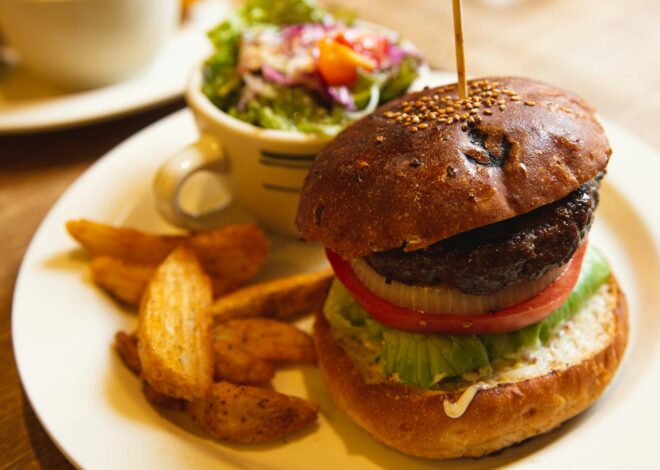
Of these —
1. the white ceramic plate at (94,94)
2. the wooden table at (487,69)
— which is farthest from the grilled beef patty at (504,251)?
the white ceramic plate at (94,94)

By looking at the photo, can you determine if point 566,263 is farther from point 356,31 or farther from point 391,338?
point 356,31

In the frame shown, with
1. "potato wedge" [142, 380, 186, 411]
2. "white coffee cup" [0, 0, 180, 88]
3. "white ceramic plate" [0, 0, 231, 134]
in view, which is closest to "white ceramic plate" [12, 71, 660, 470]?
"potato wedge" [142, 380, 186, 411]

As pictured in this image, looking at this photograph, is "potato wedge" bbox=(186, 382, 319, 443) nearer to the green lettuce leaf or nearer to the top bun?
the green lettuce leaf

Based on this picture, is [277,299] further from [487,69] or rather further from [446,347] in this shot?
[487,69]

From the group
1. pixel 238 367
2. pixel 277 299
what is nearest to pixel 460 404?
pixel 238 367

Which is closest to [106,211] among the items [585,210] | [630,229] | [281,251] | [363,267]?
[281,251]

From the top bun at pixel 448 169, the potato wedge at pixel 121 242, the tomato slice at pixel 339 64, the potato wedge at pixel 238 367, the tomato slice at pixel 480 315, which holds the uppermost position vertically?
the top bun at pixel 448 169

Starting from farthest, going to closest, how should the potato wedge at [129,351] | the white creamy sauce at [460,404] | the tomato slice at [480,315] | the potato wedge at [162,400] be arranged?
the potato wedge at [129,351]
the potato wedge at [162,400]
the tomato slice at [480,315]
the white creamy sauce at [460,404]

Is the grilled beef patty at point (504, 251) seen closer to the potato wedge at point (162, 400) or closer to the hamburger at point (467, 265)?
the hamburger at point (467, 265)
